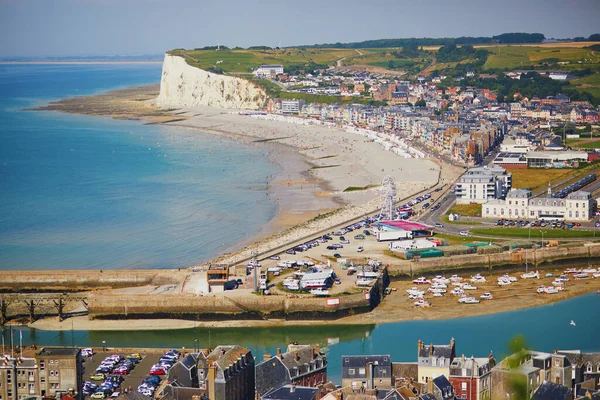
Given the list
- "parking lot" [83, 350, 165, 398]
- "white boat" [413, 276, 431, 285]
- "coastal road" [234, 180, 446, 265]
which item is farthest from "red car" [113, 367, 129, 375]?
"white boat" [413, 276, 431, 285]

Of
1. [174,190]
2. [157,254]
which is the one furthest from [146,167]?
[157,254]

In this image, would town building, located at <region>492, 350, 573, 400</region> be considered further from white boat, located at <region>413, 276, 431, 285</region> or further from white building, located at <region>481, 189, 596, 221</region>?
white building, located at <region>481, 189, 596, 221</region>

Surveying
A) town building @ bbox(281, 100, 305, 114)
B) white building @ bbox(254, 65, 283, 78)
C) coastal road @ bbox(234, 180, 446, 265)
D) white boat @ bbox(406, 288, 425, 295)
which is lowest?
white boat @ bbox(406, 288, 425, 295)

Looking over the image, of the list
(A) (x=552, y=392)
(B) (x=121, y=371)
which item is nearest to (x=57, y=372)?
(B) (x=121, y=371)

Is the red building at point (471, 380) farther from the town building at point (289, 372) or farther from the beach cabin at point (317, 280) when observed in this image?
the beach cabin at point (317, 280)

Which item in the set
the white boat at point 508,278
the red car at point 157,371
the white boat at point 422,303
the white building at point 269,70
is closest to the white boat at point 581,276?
the white boat at point 508,278

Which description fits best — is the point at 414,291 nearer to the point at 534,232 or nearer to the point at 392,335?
the point at 392,335
